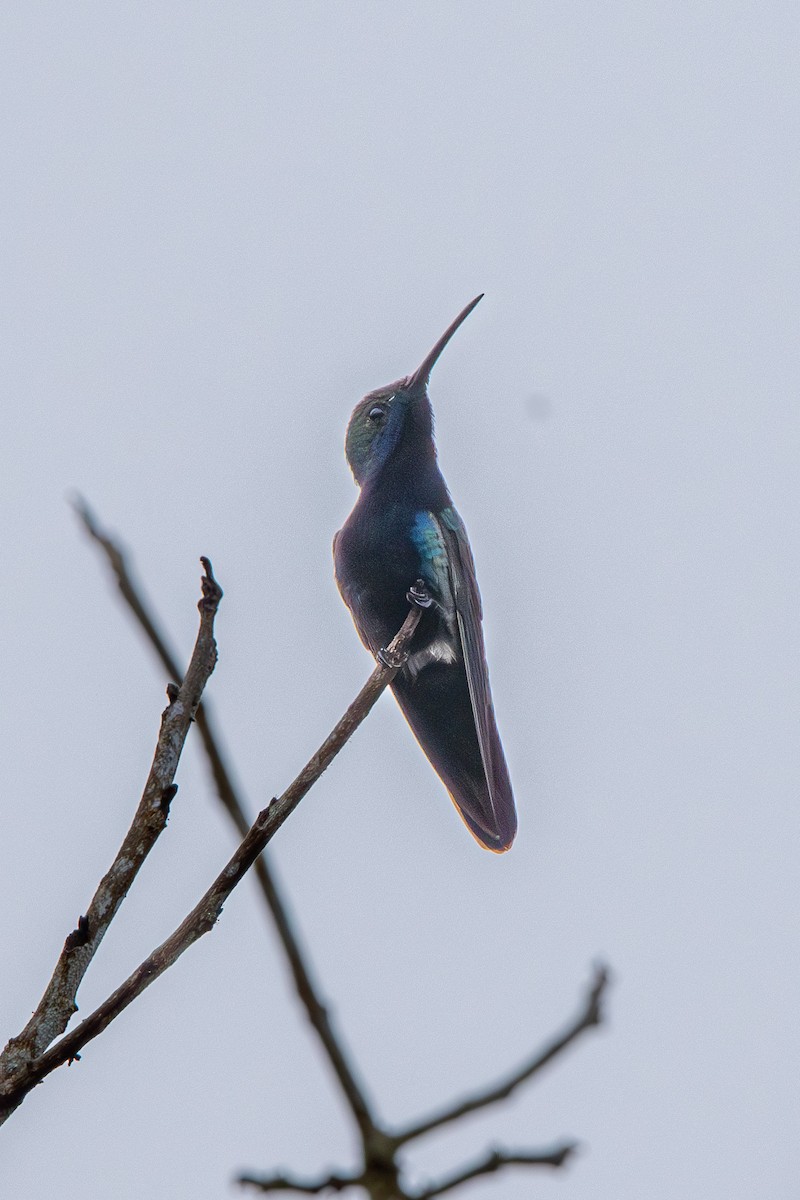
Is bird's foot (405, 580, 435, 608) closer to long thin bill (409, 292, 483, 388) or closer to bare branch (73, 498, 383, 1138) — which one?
long thin bill (409, 292, 483, 388)

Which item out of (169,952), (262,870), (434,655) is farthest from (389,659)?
(262,870)

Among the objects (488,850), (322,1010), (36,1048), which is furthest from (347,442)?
(322,1010)

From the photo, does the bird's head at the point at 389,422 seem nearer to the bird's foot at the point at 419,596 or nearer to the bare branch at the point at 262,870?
the bird's foot at the point at 419,596

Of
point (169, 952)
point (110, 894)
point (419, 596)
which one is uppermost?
point (419, 596)

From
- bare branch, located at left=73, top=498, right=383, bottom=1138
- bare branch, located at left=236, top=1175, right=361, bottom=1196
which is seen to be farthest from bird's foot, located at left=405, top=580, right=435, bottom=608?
bare branch, located at left=236, top=1175, right=361, bottom=1196

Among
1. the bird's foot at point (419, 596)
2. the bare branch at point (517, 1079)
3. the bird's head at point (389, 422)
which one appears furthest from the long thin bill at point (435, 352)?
the bare branch at point (517, 1079)

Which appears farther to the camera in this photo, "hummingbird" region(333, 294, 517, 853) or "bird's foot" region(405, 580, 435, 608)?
"bird's foot" region(405, 580, 435, 608)

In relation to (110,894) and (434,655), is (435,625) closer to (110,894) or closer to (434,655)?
(434,655)
